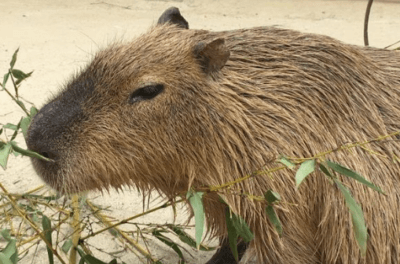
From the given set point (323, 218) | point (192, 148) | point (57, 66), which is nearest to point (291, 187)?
point (323, 218)

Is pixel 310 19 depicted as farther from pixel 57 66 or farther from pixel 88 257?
pixel 88 257

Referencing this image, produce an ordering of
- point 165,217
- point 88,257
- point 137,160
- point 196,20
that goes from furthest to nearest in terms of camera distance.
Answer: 1. point 196,20
2. point 165,217
3. point 88,257
4. point 137,160

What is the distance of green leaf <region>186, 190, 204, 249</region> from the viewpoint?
2059mm

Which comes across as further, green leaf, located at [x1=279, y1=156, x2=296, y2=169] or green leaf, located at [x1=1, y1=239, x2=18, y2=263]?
green leaf, located at [x1=1, y1=239, x2=18, y2=263]

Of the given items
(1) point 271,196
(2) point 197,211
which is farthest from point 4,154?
(1) point 271,196

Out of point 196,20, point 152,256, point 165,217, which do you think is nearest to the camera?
point 152,256

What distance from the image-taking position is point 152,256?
3131 mm

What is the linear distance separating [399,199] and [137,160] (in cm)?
94

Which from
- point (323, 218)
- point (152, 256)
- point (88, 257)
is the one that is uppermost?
point (323, 218)

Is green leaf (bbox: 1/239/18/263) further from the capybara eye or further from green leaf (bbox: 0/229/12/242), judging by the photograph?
the capybara eye

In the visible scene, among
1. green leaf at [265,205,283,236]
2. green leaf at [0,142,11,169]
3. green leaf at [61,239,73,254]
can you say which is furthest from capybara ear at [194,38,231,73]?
green leaf at [61,239,73,254]

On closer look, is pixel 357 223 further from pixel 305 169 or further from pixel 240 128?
pixel 240 128

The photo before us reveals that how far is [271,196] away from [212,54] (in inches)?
20.4

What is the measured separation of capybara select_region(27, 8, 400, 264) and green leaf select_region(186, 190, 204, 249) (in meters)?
0.09
